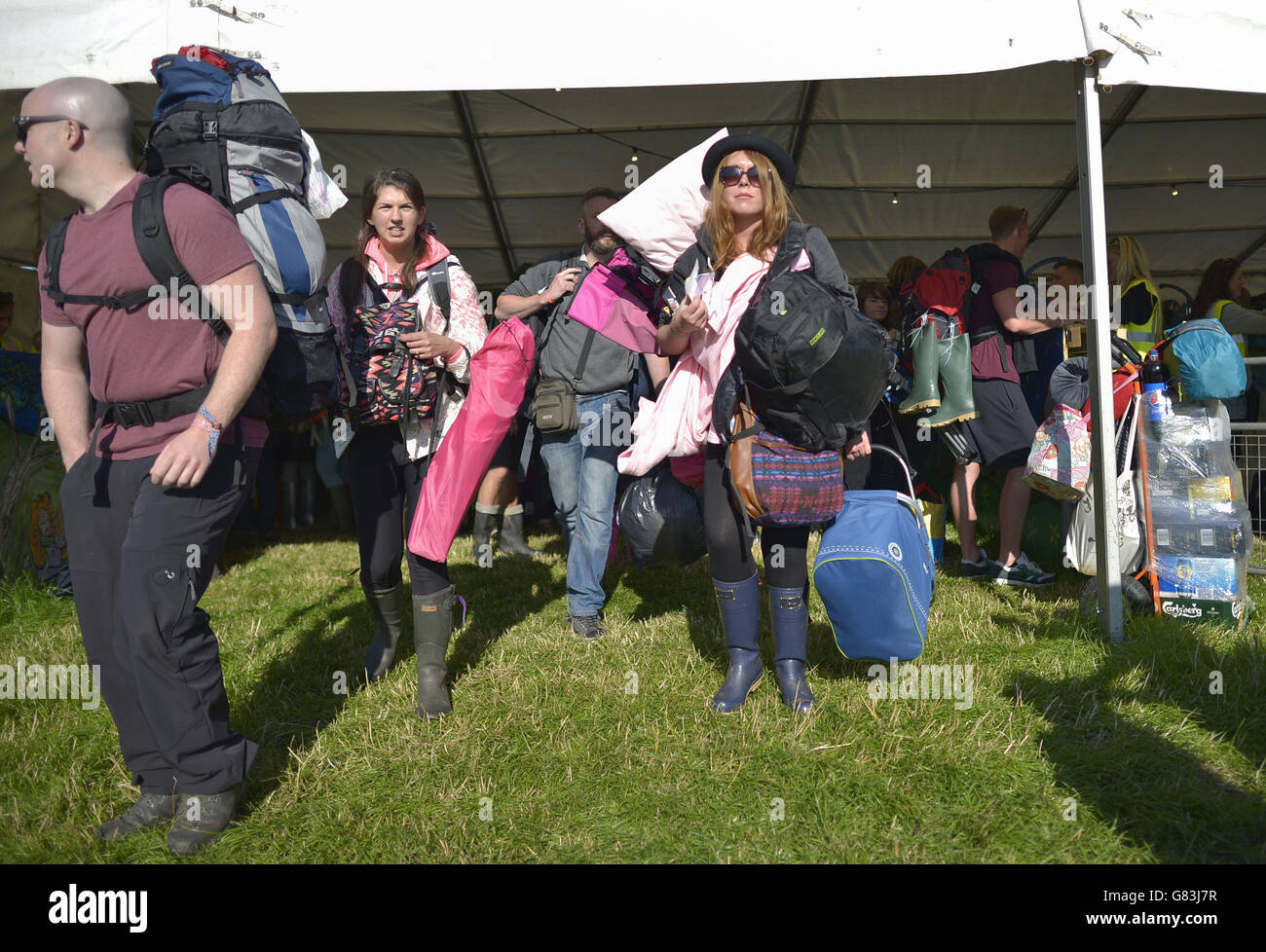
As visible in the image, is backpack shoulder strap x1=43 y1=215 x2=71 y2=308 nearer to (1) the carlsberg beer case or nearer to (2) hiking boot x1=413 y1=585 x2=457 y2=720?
(2) hiking boot x1=413 y1=585 x2=457 y2=720

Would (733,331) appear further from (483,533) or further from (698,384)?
(483,533)

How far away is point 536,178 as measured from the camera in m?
7.86

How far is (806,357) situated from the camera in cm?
283

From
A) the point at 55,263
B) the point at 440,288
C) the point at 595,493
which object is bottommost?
the point at 595,493

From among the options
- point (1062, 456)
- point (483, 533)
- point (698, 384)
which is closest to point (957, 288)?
point (1062, 456)

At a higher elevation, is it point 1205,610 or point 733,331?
point 733,331

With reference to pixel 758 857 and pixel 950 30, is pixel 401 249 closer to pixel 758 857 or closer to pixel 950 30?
pixel 950 30

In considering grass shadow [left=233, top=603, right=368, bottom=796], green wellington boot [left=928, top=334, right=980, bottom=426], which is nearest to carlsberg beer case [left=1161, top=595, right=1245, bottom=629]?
green wellington boot [left=928, top=334, right=980, bottom=426]

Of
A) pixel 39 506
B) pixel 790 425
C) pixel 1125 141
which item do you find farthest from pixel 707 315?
pixel 1125 141
